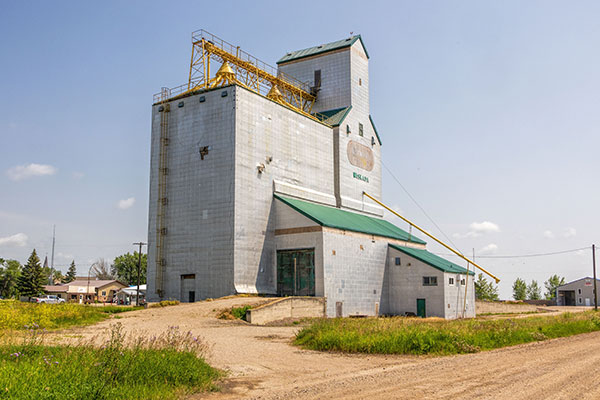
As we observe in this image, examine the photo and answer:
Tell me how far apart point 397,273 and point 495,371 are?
115 ft

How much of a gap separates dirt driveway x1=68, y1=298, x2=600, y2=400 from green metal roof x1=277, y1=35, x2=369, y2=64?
40.2 meters

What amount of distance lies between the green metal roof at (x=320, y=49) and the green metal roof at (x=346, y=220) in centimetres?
1696

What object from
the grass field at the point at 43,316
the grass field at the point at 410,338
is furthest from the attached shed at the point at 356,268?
the grass field at the point at 410,338

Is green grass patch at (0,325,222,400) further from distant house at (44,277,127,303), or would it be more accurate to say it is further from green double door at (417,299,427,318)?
distant house at (44,277,127,303)

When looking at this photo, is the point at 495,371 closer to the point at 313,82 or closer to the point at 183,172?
the point at 183,172

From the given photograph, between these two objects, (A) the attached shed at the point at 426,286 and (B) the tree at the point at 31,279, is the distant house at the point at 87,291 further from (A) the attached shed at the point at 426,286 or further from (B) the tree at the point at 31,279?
(A) the attached shed at the point at 426,286

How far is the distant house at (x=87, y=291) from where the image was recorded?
342 feet

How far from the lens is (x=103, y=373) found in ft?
35.4

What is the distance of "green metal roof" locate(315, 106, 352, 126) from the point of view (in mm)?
52719

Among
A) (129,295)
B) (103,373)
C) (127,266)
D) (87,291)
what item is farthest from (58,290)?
(103,373)

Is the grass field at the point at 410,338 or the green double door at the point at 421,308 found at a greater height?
the grass field at the point at 410,338

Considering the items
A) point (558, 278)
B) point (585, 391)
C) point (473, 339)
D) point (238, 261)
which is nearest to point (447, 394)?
point (585, 391)

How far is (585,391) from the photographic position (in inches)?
437

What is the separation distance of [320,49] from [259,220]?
2361 centimetres
